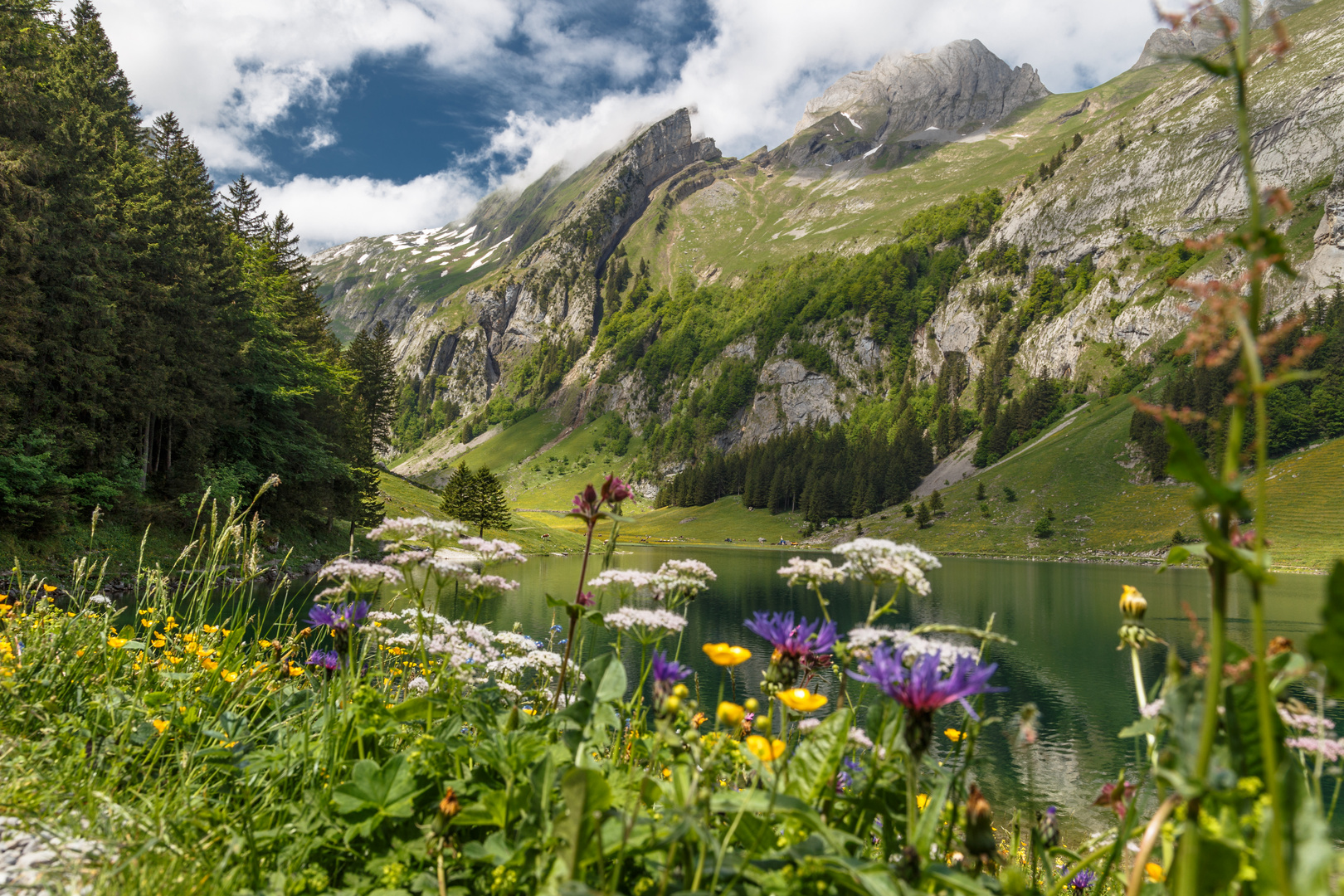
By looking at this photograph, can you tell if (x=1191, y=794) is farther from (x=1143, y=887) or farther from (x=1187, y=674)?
(x=1143, y=887)

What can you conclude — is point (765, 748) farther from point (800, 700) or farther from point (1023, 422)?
point (1023, 422)

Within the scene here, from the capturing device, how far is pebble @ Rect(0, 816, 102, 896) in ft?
9.77

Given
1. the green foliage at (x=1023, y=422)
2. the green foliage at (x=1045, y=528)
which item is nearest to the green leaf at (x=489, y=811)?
the green foliage at (x=1045, y=528)

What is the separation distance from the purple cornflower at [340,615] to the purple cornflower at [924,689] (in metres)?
3.31

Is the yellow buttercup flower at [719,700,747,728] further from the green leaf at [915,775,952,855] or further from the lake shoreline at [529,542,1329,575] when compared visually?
the lake shoreline at [529,542,1329,575]

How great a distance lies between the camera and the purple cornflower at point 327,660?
5000 mm

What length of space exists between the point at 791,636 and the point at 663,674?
0.74 m

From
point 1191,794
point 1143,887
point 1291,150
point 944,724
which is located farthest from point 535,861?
point 1291,150

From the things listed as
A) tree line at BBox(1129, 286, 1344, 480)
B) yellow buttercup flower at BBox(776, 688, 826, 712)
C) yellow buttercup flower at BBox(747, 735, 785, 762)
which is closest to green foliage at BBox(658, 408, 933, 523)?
tree line at BBox(1129, 286, 1344, 480)

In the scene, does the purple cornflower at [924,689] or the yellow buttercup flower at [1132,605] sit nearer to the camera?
the purple cornflower at [924,689]

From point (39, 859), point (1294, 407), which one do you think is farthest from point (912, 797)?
point (1294, 407)

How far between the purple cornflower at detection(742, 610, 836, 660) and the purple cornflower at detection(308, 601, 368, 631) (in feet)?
8.64

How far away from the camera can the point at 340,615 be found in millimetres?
4547

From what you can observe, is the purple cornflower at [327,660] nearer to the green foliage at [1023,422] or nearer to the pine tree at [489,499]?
the pine tree at [489,499]
